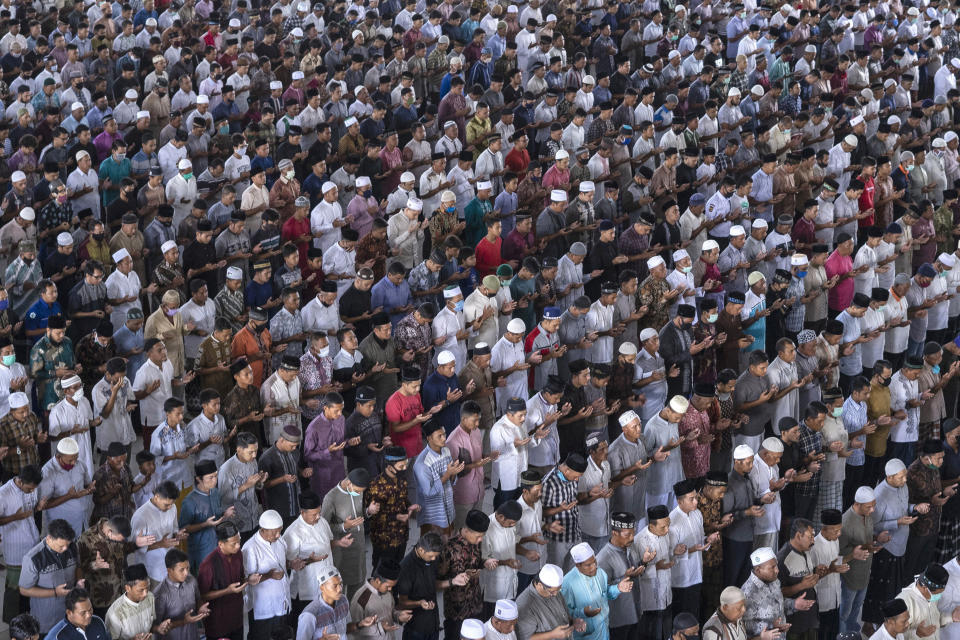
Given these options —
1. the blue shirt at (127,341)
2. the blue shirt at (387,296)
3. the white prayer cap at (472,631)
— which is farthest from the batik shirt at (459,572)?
the blue shirt at (127,341)

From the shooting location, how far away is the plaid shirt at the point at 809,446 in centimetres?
1162

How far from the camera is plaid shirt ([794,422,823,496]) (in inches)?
458

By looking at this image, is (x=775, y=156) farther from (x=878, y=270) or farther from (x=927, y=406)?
(x=927, y=406)

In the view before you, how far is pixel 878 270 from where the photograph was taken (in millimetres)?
14953

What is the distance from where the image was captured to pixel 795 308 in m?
14.3

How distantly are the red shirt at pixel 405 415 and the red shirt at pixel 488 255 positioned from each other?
10.6 ft

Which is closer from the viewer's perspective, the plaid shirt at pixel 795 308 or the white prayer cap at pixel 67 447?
the white prayer cap at pixel 67 447

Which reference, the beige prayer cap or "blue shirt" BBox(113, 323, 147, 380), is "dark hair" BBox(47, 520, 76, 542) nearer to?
"blue shirt" BBox(113, 323, 147, 380)

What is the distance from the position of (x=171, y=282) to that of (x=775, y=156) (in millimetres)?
7276

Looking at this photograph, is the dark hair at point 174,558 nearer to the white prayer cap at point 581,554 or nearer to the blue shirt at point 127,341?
the white prayer cap at point 581,554

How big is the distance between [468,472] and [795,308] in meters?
4.82

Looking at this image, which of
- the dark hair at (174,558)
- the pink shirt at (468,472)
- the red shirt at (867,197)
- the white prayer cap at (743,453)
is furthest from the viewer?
the red shirt at (867,197)

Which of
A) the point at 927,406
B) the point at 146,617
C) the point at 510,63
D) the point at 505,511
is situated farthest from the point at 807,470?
the point at 510,63

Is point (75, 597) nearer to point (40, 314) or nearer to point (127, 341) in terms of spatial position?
point (127, 341)
